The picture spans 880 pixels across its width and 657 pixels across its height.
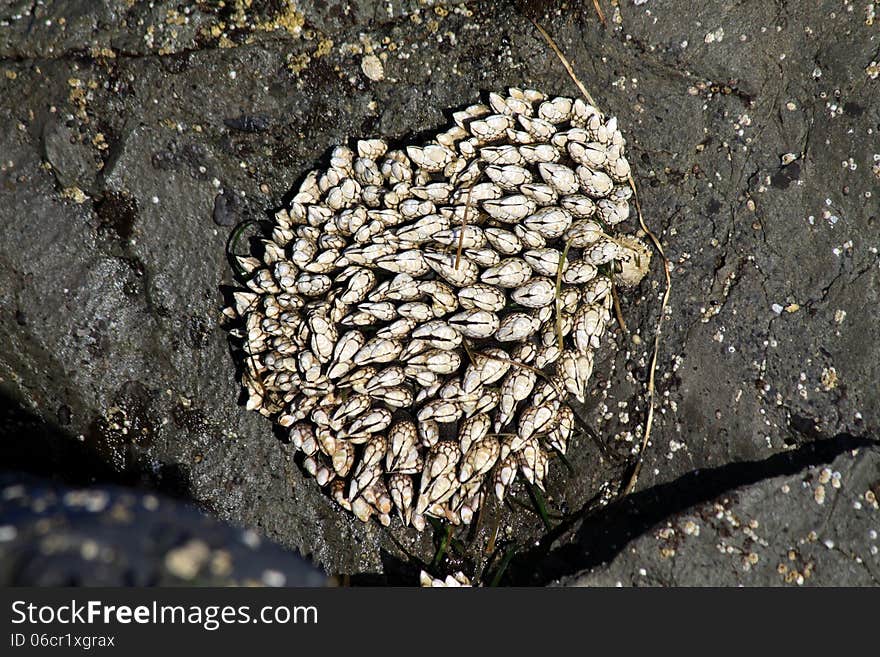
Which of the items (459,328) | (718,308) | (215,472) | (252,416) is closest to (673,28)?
(718,308)

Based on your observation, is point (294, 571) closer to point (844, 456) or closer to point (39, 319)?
point (39, 319)

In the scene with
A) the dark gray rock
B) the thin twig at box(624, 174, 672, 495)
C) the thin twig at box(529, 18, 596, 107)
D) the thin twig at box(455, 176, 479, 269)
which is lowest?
the dark gray rock

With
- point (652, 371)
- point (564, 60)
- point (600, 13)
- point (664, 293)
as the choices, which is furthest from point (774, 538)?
point (600, 13)

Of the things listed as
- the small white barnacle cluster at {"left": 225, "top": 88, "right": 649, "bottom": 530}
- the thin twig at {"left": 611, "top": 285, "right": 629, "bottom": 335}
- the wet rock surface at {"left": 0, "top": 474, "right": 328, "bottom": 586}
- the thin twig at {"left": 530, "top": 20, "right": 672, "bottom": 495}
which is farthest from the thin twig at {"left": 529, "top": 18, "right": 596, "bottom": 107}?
the wet rock surface at {"left": 0, "top": 474, "right": 328, "bottom": 586}

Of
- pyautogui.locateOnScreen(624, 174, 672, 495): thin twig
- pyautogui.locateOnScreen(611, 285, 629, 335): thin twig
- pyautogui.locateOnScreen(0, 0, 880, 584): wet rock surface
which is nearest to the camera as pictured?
pyautogui.locateOnScreen(0, 0, 880, 584): wet rock surface

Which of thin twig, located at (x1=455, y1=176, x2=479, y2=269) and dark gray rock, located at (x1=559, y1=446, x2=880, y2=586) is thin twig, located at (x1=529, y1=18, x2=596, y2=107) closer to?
thin twig, located at (x1=455, y1=176, x2=479, y2=269)

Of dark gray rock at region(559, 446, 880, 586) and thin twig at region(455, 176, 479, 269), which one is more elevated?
thin twig at region(455, 176, 479, 269)

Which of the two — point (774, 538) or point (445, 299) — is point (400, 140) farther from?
point (774, 538)

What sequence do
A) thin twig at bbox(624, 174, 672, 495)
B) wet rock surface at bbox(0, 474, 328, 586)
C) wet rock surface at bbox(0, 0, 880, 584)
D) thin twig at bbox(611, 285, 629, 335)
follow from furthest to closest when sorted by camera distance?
thin twig at bbox(611, 285, 629, 335), thin twig at bbox(624, 174, 672, 495), wet rock surface at bbox(0, 0, 880, 584), wet rock surface at bbox(0, 474, 328, 586)

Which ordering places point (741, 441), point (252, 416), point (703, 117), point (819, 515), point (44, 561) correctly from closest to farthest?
point (44, 561) → point (819, 515) → point (741, 441) → point (703, 117) → point (252, 416)
